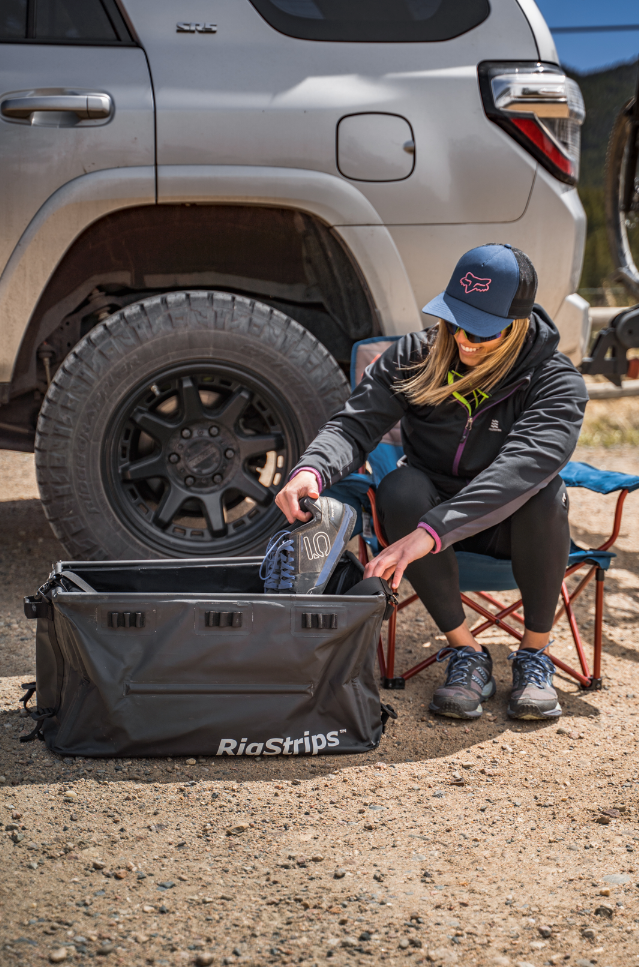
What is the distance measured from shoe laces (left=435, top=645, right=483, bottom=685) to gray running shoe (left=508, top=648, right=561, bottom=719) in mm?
131

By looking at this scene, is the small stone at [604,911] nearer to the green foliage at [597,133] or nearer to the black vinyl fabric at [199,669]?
Result: the black vinyl fabric at [199,669]

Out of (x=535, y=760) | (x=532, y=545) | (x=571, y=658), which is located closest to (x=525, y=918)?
(x=535, y=760)

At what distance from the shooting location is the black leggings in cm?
244

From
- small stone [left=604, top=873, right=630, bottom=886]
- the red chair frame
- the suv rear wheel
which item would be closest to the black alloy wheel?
the suv rear wheel

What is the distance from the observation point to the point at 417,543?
224cm

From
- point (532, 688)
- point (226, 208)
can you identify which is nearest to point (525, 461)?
point (532, 688)

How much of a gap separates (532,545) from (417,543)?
1.33 ft

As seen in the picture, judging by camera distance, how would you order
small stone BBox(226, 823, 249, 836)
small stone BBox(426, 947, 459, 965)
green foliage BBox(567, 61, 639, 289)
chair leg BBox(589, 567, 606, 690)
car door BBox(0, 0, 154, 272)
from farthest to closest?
green foliage BBox(567, 61, 639, 289), car door BBox(0, 0, 154, 272), chair leg BBox(589, 567, 606, 690), small stone BBox(226, 823, 249, 836), small stone BBox(426, 947, 459, 965)

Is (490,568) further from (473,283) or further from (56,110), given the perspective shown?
(56,110)

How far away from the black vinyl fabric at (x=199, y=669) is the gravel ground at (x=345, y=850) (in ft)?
0.31

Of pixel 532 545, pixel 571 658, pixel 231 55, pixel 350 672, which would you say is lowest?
pixel 571 658

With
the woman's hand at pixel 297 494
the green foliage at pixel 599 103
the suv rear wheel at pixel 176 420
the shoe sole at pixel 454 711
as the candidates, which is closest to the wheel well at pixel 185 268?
the suv rear wheel at pixel 176 420

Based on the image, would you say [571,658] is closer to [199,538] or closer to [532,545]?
[532,545]

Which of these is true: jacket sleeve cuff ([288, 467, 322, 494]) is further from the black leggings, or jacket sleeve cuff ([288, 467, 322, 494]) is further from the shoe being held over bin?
the black leggings
